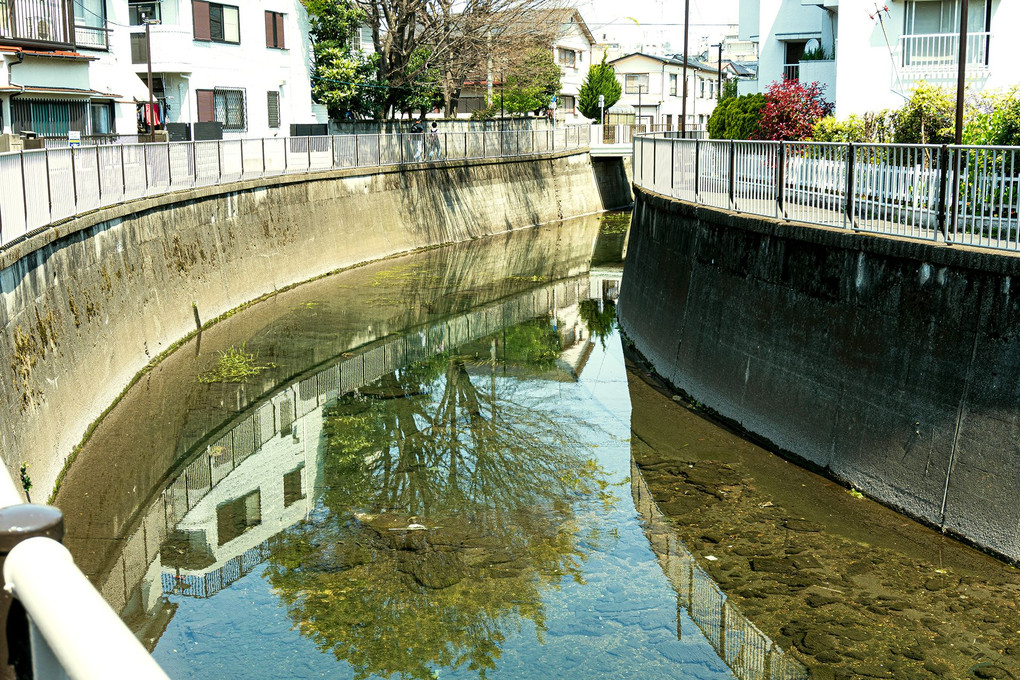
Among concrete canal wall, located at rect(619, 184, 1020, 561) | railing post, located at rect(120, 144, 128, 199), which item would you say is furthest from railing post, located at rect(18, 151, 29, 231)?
concrete canal wall, located at rect(619, 184, 1020, 561)

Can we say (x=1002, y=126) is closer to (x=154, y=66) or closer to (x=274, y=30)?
(x=154, y=66)

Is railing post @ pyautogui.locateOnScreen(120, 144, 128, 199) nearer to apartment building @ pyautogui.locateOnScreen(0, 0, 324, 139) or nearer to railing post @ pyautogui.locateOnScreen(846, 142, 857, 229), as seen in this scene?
apartment building @ pyautogui.locateOnScreen(0, 0, 324, 139)

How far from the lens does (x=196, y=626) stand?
31.5 feet

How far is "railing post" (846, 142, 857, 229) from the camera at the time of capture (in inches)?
531

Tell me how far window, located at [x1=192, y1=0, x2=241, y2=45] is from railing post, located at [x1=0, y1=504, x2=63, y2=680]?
37.3m

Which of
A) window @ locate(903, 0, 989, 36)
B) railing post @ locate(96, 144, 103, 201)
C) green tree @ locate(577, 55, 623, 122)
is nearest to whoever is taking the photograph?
railing post @ locate(96, 144, 103, 201)

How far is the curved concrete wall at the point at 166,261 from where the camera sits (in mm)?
12219

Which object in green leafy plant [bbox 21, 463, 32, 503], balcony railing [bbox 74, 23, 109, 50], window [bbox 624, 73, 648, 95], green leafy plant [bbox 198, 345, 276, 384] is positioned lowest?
green leafy plant [bbox 198, 345, 276, 384]

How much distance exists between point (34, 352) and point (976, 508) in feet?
32.8

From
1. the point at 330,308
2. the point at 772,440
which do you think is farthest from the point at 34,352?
the point at 330,308

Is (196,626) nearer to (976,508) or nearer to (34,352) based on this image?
(34,352)

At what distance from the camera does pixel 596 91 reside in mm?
71375

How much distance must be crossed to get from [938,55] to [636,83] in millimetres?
73016

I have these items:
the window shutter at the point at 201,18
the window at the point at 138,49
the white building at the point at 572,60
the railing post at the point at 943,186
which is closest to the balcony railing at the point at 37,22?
the window at the point at 138,49
